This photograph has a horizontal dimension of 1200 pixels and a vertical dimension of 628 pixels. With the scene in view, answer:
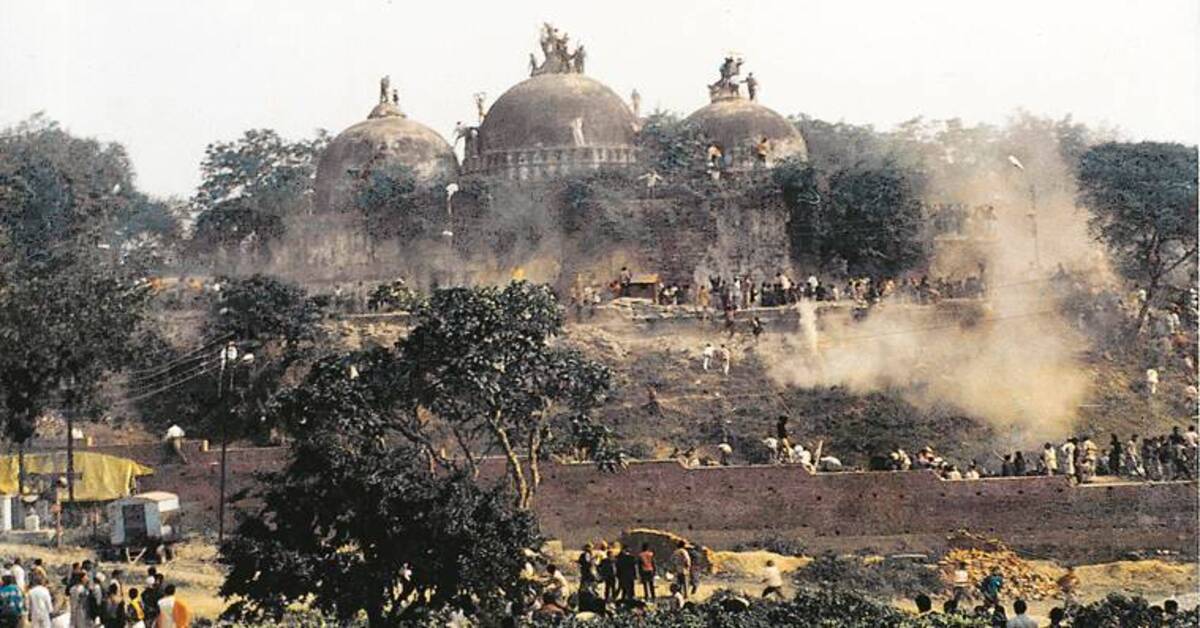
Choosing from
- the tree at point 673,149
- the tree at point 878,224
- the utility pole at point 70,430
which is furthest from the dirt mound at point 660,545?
the tree at point 673,149

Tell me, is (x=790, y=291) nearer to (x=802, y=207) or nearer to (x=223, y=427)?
(x=802, y=207)

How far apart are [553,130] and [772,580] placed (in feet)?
59.7

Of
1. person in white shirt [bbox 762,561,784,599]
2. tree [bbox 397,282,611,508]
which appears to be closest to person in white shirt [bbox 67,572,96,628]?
person in white shirt [bbox 762,561,784,599]

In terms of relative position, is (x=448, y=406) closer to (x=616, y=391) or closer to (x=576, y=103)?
(x=616, y=391)

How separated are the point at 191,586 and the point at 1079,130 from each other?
19634 millimetres

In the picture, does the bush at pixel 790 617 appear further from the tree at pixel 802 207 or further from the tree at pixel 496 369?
the tree at pixel 802 207

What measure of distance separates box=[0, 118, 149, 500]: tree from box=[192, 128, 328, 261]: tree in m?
1.81

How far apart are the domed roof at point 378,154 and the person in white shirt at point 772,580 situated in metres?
17.5

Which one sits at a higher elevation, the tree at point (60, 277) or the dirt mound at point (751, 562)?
the tree at point (60, 277)

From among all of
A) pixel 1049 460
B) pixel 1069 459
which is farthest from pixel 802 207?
pixel 1069 459

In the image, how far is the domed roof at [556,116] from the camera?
41.2 metres

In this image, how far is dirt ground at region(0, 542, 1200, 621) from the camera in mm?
25203

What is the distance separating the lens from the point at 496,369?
27453 millimetres

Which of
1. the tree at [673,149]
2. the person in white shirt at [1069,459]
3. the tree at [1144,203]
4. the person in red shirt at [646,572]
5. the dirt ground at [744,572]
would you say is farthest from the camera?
the tree at [673,149]
